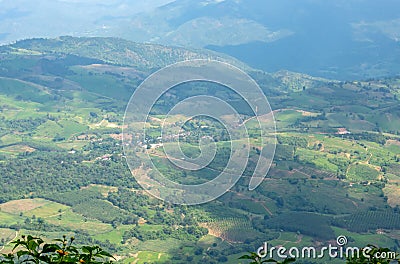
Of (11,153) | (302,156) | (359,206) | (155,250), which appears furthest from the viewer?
(11,153)

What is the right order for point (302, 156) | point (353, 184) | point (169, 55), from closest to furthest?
point (353, 184) < point (302, 156) < point (169, 55)

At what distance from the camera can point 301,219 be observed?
52781mm

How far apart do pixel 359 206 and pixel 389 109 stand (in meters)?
45.7

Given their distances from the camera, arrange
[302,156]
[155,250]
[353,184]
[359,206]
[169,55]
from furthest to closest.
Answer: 1. [169,55]
2. [302,156]
3. [353,184]
4. [359,206]
5. [155,250]

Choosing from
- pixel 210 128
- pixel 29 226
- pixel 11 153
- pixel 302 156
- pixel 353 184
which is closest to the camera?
pixel 29 226

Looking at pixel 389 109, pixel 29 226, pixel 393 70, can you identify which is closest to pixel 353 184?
pixel 29 226

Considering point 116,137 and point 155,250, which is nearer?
point 155,250

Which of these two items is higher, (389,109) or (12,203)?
(389,109)

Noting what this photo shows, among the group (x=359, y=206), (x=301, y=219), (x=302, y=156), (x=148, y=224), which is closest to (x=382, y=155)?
(x=302, y=156)

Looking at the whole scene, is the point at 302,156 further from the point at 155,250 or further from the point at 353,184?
the point at 155,250

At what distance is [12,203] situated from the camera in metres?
60.1

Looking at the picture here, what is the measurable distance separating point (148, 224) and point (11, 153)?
118 feet

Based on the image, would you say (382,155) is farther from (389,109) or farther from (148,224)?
(148,224)

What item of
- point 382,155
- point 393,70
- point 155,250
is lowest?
point 155,250
